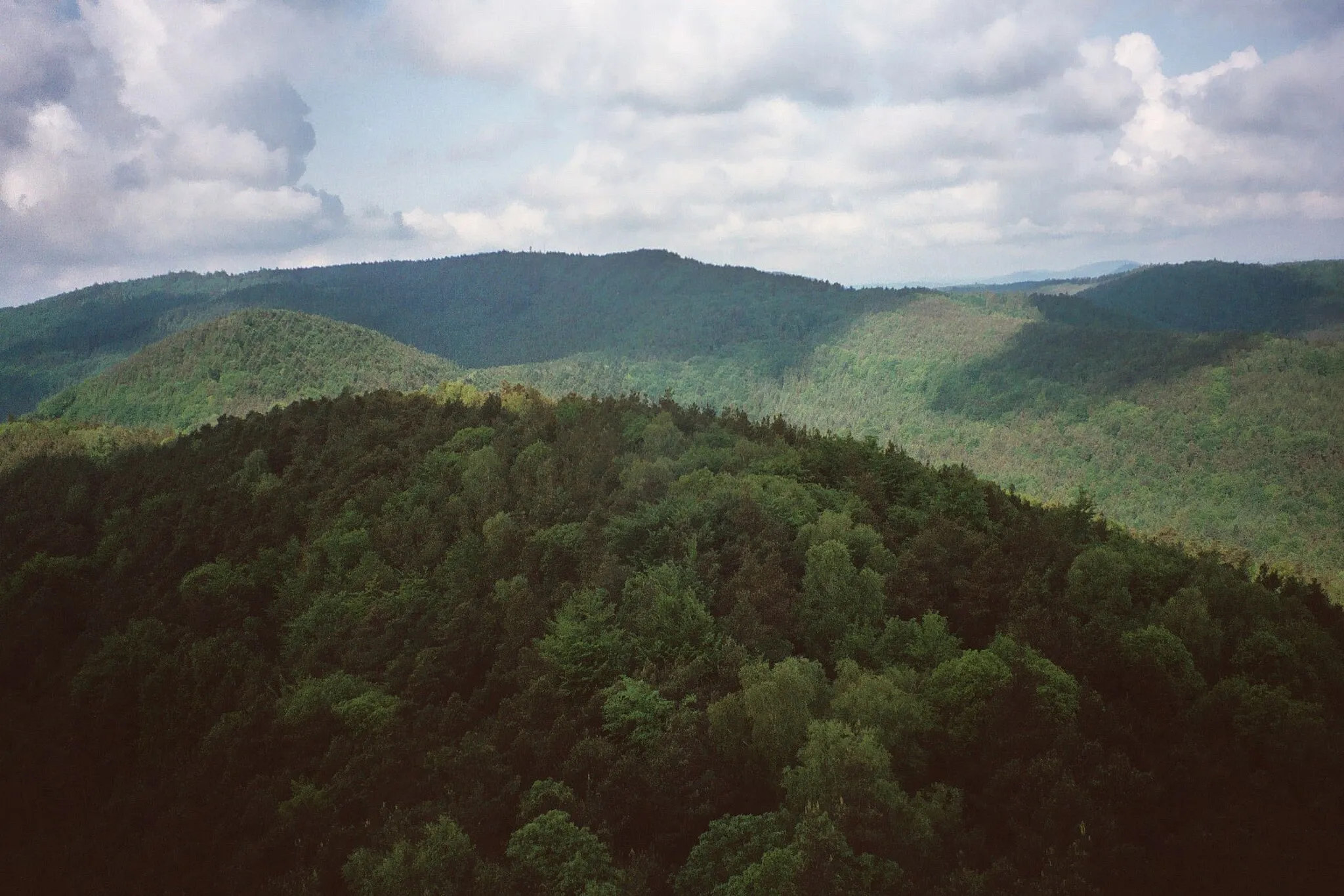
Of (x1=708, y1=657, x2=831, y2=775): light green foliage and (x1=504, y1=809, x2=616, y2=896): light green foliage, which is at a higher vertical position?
(x1=708, y1=657, x2=831, y2=775): light green foliage

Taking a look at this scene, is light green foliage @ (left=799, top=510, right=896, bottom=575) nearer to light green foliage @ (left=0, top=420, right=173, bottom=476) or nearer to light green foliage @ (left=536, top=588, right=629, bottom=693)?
light green foliage @ (left=536, top=588, right=629, bottom=693)

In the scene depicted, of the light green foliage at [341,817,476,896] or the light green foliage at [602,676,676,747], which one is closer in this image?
the light green foliage at [341,817,476,896]

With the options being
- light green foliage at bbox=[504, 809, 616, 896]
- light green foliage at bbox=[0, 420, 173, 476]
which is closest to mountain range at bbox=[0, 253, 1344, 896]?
light green foliage at bbox=[504, 809, 616, 896]

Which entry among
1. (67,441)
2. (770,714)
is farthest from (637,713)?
(67,441)

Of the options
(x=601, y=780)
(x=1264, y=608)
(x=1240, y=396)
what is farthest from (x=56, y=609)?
(x=1240, y=396)

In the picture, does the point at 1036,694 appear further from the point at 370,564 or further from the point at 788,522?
the point at 370,564

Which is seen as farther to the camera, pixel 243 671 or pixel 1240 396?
pixel 1240 396
